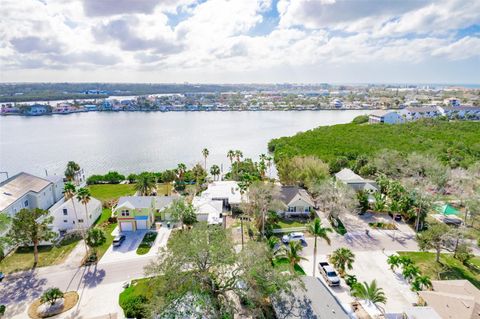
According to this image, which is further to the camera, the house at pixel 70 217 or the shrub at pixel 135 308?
the house at pixel 70 217

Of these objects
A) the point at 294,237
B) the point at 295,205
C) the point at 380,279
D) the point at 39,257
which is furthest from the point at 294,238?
the point at 39,257

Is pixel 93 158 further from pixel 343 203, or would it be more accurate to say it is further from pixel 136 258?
pixel 343 203

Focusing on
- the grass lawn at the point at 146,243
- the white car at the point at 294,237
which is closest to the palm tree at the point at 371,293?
the white car at the point at 294,237

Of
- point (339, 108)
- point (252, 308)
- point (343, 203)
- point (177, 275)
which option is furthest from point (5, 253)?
point (339, 108)

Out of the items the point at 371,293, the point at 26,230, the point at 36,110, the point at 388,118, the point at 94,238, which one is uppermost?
the point at 36,110

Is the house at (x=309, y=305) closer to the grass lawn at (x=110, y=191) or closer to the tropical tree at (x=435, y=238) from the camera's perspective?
the tropical tree at (x=435, y=238)

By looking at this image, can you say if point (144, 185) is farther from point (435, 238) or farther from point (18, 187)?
point (435, 238)
